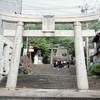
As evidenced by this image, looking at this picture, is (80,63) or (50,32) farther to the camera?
(50,32)

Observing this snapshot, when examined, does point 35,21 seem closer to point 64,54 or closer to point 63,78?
point 63,78

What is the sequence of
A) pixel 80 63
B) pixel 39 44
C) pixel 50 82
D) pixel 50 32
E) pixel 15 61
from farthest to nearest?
pixel 39 44 < pixel 50 82 < pixel 50 32 < pixel 15 61 < pixel 80 63

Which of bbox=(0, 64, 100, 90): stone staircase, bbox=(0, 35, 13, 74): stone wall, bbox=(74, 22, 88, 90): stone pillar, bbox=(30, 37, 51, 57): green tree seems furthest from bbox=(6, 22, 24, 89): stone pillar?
bbox=(30, 37, 51, 57): green tree

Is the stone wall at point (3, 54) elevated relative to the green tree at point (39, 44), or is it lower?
lower

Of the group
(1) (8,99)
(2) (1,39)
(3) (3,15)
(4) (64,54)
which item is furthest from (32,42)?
(1) (8,99)

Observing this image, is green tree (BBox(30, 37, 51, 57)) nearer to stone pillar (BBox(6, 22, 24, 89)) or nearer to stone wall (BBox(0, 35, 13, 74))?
stone wall (BBox(0, 35, 13, 74))

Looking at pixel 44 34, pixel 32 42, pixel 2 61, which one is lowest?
pixel 2 61

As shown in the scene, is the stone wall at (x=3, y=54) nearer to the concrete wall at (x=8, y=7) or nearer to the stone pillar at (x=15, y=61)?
the concrete wall at (x=8, y=7)

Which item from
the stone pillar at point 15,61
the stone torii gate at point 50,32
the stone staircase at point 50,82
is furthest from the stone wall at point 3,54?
the stone pillar at point 15,61

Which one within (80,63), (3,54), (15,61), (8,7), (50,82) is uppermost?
(8,7)

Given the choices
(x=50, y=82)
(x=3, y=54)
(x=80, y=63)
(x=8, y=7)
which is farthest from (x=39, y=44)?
(x=80, y=63)

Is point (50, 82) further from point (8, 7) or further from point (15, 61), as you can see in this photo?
point (8, 7)

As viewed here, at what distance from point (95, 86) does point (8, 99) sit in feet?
25.5

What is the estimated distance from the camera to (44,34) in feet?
33.1
